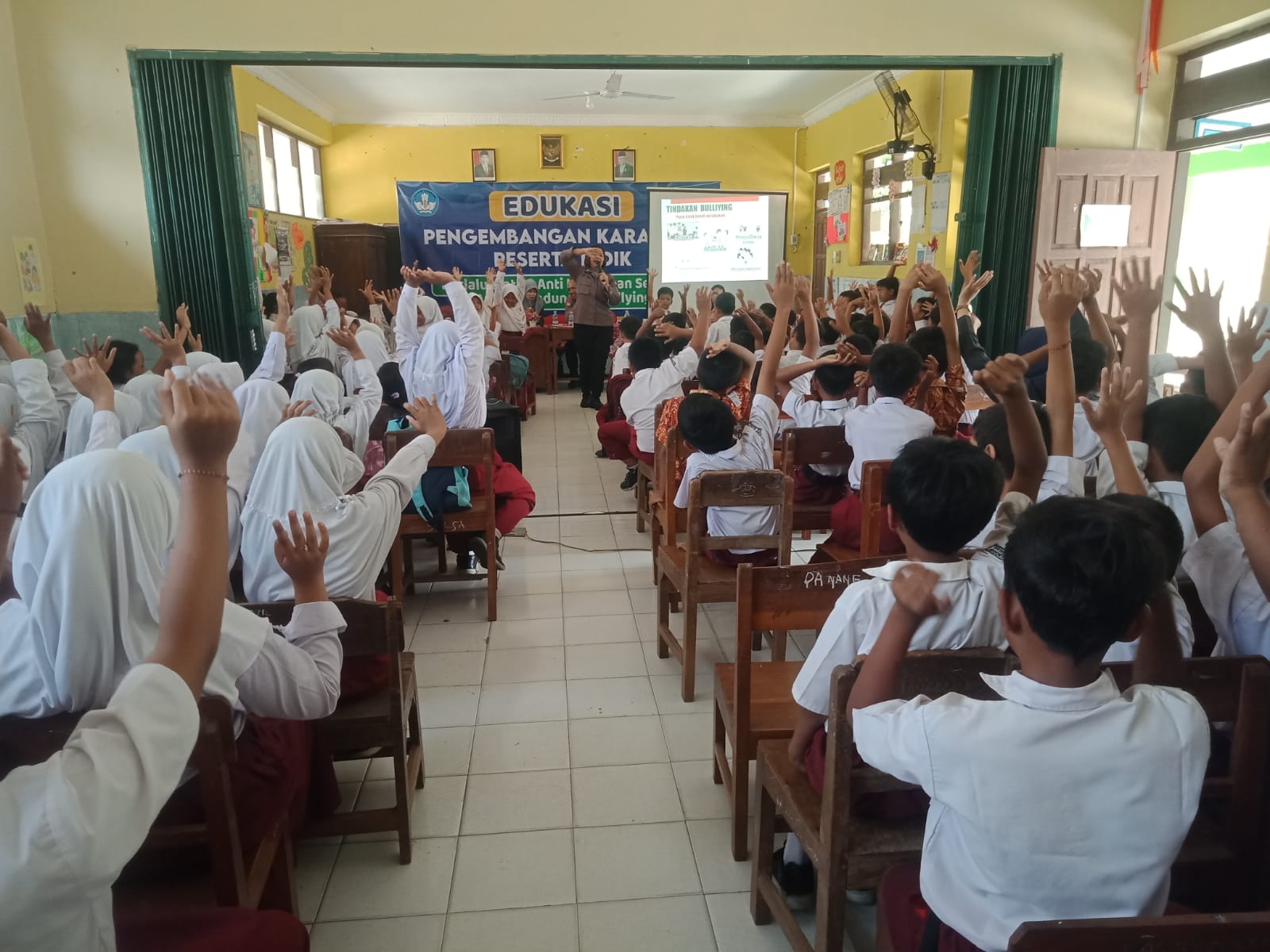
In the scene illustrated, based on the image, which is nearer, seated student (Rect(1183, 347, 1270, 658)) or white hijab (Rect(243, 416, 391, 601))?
seated student (Rect(1183, 347, 1270, 658))

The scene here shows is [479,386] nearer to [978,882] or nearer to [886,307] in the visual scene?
[886,307]

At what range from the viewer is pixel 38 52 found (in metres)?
4.30

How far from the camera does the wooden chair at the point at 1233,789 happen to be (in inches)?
45.7

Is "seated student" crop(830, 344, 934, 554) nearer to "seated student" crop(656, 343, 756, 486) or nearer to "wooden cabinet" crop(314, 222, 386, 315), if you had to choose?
"seated student" crop(656, 343, 756, 486)

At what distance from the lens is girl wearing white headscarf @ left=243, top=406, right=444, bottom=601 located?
6.51 ft

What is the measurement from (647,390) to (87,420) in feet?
8.25

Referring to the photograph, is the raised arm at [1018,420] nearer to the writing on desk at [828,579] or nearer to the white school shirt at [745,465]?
the writing on desk at [828,579]

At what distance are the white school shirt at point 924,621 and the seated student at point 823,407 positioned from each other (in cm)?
183

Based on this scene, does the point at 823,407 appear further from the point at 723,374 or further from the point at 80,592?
the point at 80,592

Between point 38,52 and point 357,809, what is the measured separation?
4514mm

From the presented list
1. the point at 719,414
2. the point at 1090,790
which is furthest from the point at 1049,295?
the point at 1090,790

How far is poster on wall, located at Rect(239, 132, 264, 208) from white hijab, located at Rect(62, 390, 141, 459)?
4175 millimetres

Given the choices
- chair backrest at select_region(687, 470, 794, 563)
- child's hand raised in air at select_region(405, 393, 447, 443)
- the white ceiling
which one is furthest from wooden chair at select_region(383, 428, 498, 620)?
the white ceiling

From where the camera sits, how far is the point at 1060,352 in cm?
195
